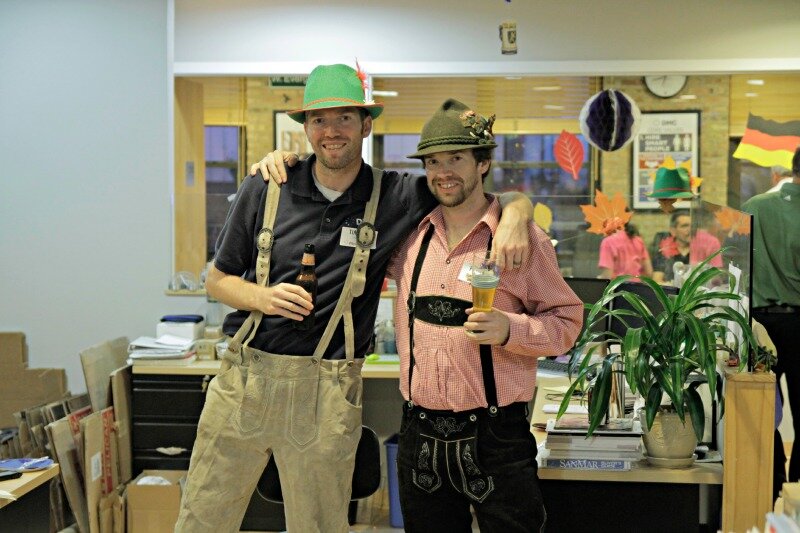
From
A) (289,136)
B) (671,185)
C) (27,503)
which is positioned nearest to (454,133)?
(27,503)

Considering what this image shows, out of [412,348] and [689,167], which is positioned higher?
[689,167]

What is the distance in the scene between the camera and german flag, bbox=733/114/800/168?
6.47 meters

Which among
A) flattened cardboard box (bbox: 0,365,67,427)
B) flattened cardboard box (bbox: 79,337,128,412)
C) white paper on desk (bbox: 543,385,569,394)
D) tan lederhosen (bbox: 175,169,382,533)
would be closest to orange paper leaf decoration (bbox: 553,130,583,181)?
white paper on desk (bbox: 543,385,569,394)

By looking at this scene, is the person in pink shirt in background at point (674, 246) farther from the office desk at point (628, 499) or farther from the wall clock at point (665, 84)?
the office desk at point (628, 499)

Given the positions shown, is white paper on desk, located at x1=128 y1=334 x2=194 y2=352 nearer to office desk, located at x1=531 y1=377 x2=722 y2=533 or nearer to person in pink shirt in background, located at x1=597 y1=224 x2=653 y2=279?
person in pink shirt in background, located at x1=597 y1=224 x2=653 y2=279

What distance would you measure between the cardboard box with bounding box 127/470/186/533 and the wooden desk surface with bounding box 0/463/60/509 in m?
1.23

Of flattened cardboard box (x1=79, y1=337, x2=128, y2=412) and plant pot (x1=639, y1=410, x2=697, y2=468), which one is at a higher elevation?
plant pot (x1=639, y1=410, x2=697, y2=468)

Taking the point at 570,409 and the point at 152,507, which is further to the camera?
the point at 152,507

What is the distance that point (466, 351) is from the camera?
2.76 m

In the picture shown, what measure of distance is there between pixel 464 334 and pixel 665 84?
13.5 ft

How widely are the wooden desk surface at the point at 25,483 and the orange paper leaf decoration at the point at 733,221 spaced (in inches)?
99.9

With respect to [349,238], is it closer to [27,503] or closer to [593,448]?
[593,448]

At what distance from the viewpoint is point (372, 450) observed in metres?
3.06

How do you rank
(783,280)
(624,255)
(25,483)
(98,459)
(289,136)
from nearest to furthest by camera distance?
(25,483)
(98,459)
(783,280)
(624,255)
(289,136)
